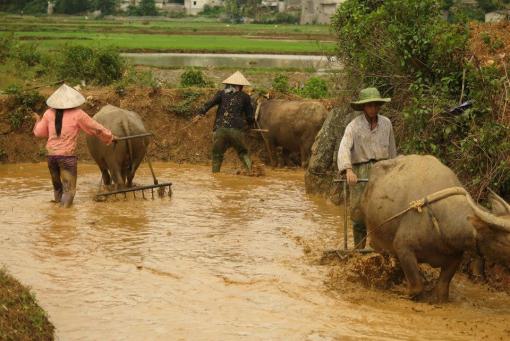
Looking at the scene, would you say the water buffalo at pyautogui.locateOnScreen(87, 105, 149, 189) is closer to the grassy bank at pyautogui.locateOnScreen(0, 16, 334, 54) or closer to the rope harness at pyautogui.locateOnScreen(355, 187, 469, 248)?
the rope harness at pyautogui.locateOnScreen(355, 187, 469, 248)

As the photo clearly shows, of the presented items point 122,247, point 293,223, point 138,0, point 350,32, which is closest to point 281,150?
point 350,32

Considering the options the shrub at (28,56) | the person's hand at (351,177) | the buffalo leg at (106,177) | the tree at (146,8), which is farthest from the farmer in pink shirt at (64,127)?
the tree at (146,8)

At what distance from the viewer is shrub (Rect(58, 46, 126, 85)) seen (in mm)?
18422

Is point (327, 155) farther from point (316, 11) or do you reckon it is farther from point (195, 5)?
point (195, 5)

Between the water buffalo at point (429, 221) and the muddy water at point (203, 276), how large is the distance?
44 cm

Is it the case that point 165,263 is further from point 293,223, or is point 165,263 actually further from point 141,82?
point 141,82

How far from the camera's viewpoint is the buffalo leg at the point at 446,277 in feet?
22.7

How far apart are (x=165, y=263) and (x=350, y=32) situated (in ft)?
16.6

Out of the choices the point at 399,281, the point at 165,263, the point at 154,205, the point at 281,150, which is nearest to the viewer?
the point at 399,281

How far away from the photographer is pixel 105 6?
7481 cm

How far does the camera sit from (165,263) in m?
8.62

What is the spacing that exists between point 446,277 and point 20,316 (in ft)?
11.0

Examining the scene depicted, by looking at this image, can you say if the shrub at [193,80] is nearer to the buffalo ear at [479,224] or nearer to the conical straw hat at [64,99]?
the conical straw hat at [64,99]

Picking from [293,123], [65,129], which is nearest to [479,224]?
[65,129]
